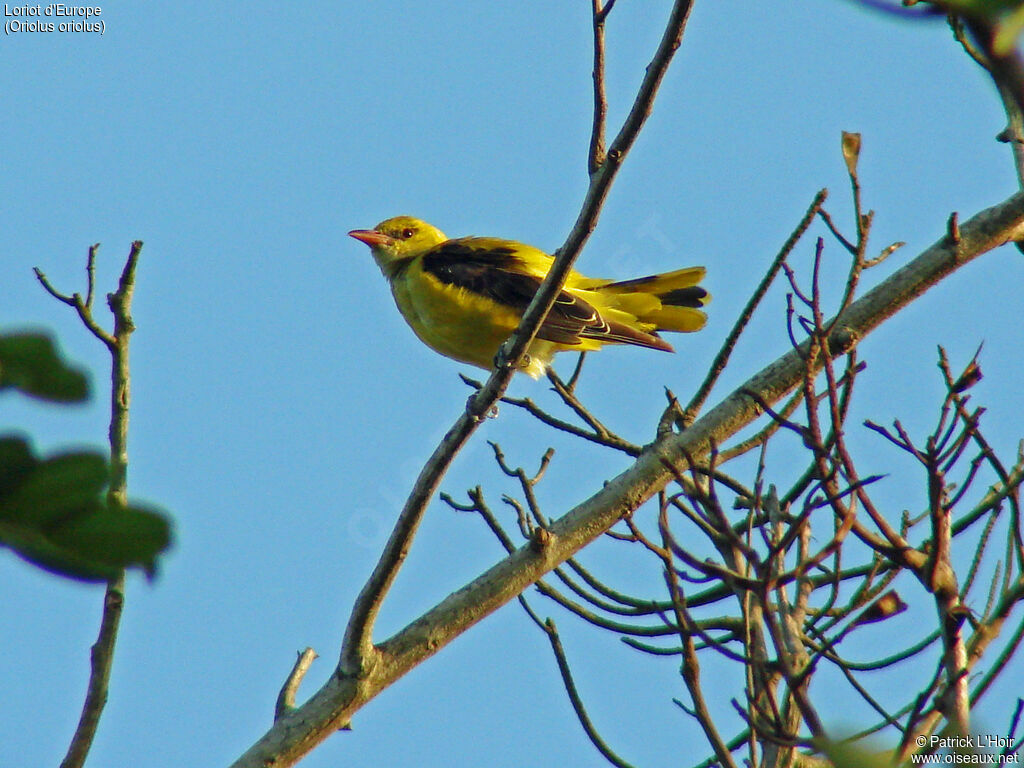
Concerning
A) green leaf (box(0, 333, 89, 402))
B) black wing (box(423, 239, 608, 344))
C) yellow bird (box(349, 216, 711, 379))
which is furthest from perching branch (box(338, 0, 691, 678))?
green leaf (box(0, 333, 89, 402))

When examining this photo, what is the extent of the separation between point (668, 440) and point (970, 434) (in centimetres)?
132

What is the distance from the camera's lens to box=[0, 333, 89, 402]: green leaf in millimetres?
848

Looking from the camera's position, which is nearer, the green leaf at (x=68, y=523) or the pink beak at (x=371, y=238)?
the green leaf at (x=68, y=523)

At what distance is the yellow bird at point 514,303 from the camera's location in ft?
19.6

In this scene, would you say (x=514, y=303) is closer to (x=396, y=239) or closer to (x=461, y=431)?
(x=396, y=239)

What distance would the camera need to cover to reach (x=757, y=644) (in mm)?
3352

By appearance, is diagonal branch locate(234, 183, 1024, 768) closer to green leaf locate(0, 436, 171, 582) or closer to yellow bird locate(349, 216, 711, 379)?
yellow bird locate(349, 216, 711, 379)

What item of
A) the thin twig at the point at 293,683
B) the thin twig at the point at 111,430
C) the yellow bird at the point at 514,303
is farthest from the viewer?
the yellow bird at the point at 514,303

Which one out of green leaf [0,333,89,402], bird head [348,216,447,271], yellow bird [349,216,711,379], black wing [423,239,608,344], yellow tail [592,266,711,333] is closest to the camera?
green leaf [0,333,89,402]

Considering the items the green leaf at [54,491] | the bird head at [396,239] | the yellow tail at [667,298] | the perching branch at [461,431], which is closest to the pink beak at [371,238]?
the bird head at [396,239]

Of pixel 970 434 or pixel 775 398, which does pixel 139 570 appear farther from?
pixel 775 398

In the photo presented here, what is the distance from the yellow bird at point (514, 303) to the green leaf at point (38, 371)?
4.88 m

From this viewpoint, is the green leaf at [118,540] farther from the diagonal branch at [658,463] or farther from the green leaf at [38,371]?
the diagonal branch at [658,463]

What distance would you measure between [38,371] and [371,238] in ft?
22.4
